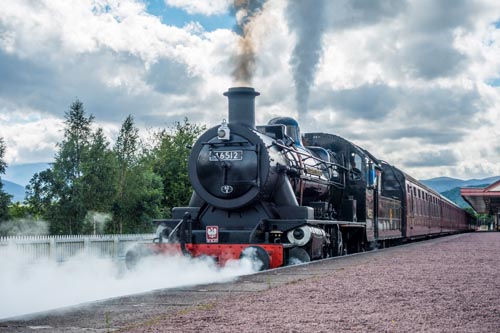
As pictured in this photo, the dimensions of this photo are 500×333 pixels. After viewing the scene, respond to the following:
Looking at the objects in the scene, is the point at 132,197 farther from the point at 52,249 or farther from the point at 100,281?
the point at 100,281

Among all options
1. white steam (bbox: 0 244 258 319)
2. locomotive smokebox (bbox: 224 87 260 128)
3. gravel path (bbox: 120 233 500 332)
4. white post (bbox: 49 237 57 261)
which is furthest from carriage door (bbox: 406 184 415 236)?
gravel path (bbox: 120 233 500 332)

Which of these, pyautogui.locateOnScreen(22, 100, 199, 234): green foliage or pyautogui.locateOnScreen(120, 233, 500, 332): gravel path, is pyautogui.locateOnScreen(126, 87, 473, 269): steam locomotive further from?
pyautogui.locateOnScreen(22, 100, 199, 234): green foliage

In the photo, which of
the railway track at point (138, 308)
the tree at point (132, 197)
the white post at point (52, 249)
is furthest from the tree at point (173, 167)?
the railway track at point (138, 308)

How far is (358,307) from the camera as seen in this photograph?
6.67 meters

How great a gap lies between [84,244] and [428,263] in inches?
453

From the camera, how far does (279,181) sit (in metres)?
14.0

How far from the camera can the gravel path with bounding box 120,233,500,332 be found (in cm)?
565

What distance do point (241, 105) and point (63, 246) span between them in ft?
26.6

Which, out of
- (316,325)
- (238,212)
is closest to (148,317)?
(316,325)

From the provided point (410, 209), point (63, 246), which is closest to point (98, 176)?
point (63, 246)

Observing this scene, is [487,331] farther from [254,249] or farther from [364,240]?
[364,240]

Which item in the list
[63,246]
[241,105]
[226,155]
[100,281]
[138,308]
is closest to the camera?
[138,308]

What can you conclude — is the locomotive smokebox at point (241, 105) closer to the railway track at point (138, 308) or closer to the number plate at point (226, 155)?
the number plate at point (226, 155)

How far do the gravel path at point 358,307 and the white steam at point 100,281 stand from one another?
2216 millimetres
